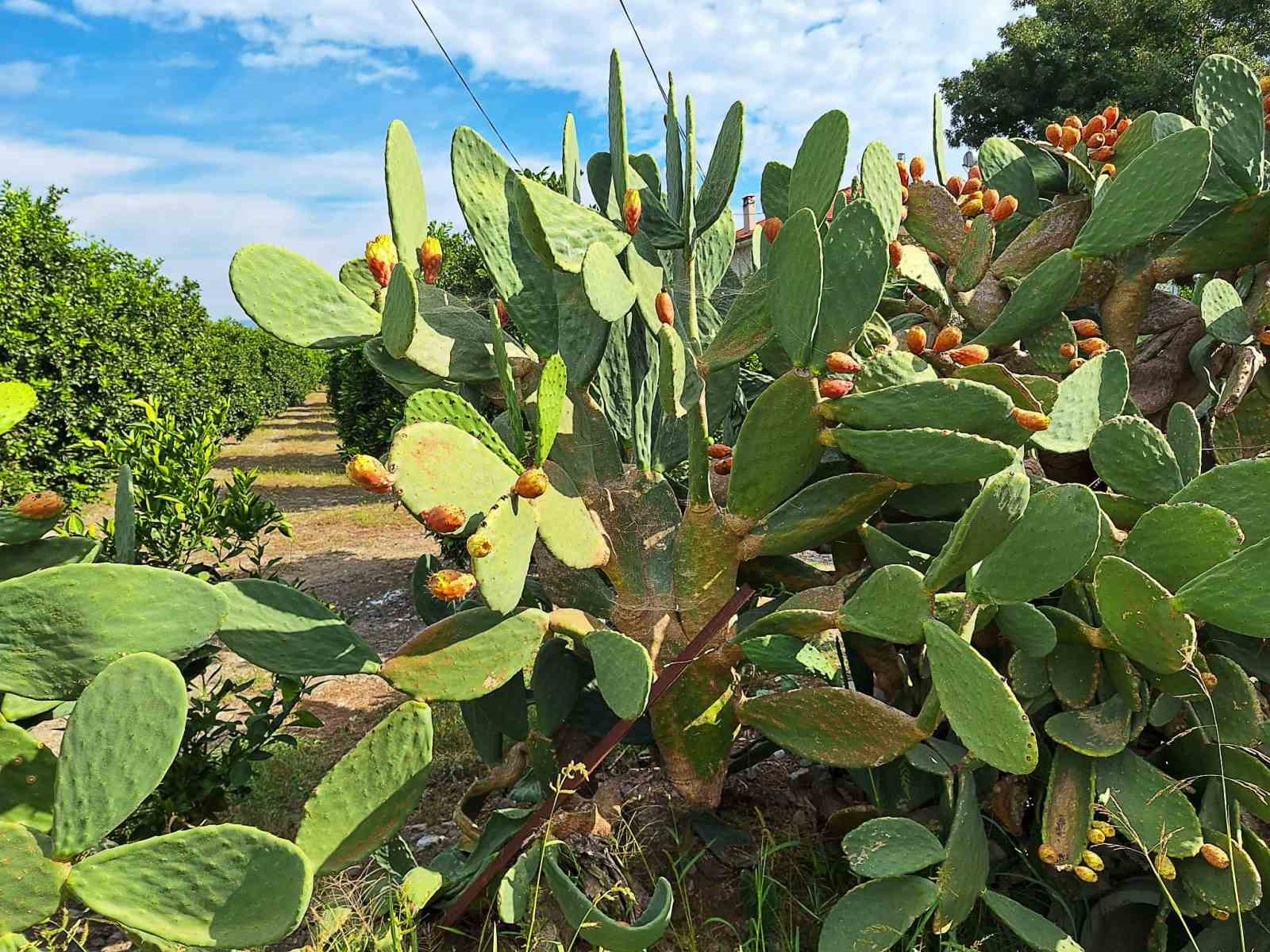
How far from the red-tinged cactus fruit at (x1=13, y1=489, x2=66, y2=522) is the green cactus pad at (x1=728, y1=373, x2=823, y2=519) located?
3.29 ft

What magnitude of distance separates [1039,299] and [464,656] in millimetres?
1230

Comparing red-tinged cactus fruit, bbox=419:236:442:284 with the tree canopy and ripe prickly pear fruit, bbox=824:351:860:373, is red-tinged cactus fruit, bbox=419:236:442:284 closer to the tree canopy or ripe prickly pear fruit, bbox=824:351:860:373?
ripe prickly pear fruit, bbox=824:351:860:373

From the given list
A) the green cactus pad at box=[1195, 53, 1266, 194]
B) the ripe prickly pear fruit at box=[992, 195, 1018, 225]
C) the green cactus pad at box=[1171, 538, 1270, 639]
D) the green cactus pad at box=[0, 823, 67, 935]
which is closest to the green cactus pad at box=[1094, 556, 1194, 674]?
the green cactus pad at box=[1171, 538, 1270, 639]

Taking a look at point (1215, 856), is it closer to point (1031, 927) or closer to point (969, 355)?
point (1031, 927)

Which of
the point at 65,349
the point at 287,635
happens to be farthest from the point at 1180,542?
the point at 65,349

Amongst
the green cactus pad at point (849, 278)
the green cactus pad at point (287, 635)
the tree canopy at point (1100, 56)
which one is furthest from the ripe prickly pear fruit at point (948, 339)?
the tree canopy at point (1100, 56)

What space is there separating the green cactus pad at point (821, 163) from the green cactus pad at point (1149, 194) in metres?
0.50

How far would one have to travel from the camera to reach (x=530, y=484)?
3.57 feet

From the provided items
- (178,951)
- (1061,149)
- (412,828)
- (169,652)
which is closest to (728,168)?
(1061,149)

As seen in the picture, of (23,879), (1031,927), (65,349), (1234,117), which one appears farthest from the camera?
(65,349)

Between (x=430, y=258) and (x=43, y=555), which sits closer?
(x=43, y=555)

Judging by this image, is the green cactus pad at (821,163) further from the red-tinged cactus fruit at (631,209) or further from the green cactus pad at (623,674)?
the green cactus pad at (623,674)

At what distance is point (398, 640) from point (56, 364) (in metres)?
5.13

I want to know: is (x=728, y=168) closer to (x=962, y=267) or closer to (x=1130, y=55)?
(x=962, y=267)
